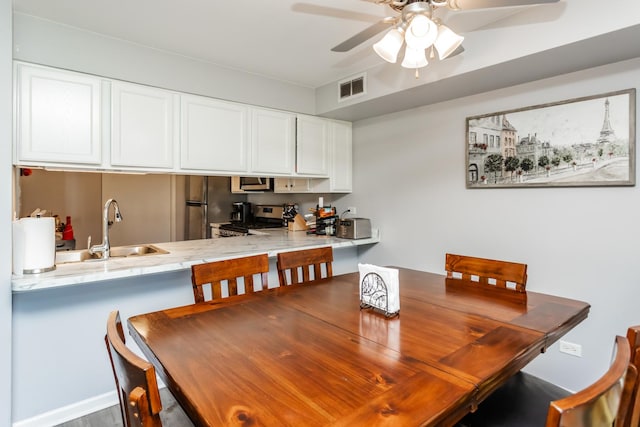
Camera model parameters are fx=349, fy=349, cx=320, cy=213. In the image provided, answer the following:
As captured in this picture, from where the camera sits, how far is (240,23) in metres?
2.21

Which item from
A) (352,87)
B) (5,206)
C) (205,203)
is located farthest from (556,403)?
(205,203)

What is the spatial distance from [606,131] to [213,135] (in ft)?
8.92

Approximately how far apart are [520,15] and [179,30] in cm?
210

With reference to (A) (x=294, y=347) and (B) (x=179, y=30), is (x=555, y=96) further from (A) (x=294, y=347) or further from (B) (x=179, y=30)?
(B) (x=179, y=30)

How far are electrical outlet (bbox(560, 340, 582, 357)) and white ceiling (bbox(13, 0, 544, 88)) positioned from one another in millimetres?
2111

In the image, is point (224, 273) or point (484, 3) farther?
point (224, 273)

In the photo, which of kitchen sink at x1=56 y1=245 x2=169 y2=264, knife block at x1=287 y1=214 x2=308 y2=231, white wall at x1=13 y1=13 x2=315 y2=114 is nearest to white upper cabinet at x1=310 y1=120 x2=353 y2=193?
knife block at x1=287 y1=214 x2=308 y2=231

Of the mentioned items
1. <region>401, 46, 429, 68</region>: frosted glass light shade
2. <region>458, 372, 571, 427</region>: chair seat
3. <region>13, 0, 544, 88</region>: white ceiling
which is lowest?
<region>458, 372, 571, 427</region>: chair seat

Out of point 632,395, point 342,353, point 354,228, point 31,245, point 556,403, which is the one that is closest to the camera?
point 556,403

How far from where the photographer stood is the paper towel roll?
1.90 m

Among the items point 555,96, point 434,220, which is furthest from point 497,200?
point 555,96

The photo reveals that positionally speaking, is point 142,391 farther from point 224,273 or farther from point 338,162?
point 338,162

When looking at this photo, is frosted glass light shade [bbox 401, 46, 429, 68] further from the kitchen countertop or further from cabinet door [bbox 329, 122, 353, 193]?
cabinet door [bbox 329, 122, 353, 193]

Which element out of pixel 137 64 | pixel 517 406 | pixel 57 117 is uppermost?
pixel 137 64
